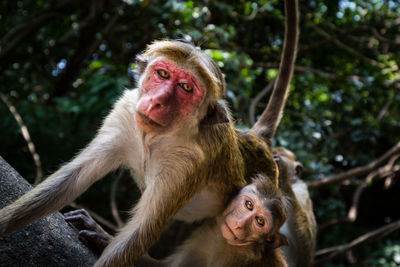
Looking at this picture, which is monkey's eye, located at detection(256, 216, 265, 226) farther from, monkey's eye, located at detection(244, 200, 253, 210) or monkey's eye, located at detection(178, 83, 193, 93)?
monkey's eye, located at detection(178, 83, 193, 93)

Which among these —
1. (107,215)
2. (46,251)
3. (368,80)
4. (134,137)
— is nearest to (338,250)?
(368,80)

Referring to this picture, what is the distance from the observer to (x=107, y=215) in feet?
18.0

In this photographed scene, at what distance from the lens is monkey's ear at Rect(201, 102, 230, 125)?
238 centimetres

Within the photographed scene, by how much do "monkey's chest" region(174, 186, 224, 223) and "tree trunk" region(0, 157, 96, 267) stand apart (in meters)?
0.86

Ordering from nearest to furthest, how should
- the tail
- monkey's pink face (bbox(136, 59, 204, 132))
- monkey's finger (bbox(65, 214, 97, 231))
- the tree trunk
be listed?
1. the tree trunk
2. monkey's pink face (bbox(136, 59, 204, 132))
3. monkey's finger (bbox(65, 214, 97, 231))
4. the tail

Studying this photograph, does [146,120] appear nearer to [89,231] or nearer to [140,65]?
[140,65]

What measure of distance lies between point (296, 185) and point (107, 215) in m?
2.92

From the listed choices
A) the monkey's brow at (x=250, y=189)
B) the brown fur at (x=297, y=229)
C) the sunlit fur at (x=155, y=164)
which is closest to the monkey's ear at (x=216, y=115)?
the sunlit fur at (x=155, y=164)

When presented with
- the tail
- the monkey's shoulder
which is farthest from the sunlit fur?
the tail

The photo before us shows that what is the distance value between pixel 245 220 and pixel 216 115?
819 mm

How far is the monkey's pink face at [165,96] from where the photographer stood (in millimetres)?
2121

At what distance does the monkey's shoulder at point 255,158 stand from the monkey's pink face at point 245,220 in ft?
0.99

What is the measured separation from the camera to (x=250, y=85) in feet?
16.5

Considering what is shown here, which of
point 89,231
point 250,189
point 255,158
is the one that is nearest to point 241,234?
point 250,189
